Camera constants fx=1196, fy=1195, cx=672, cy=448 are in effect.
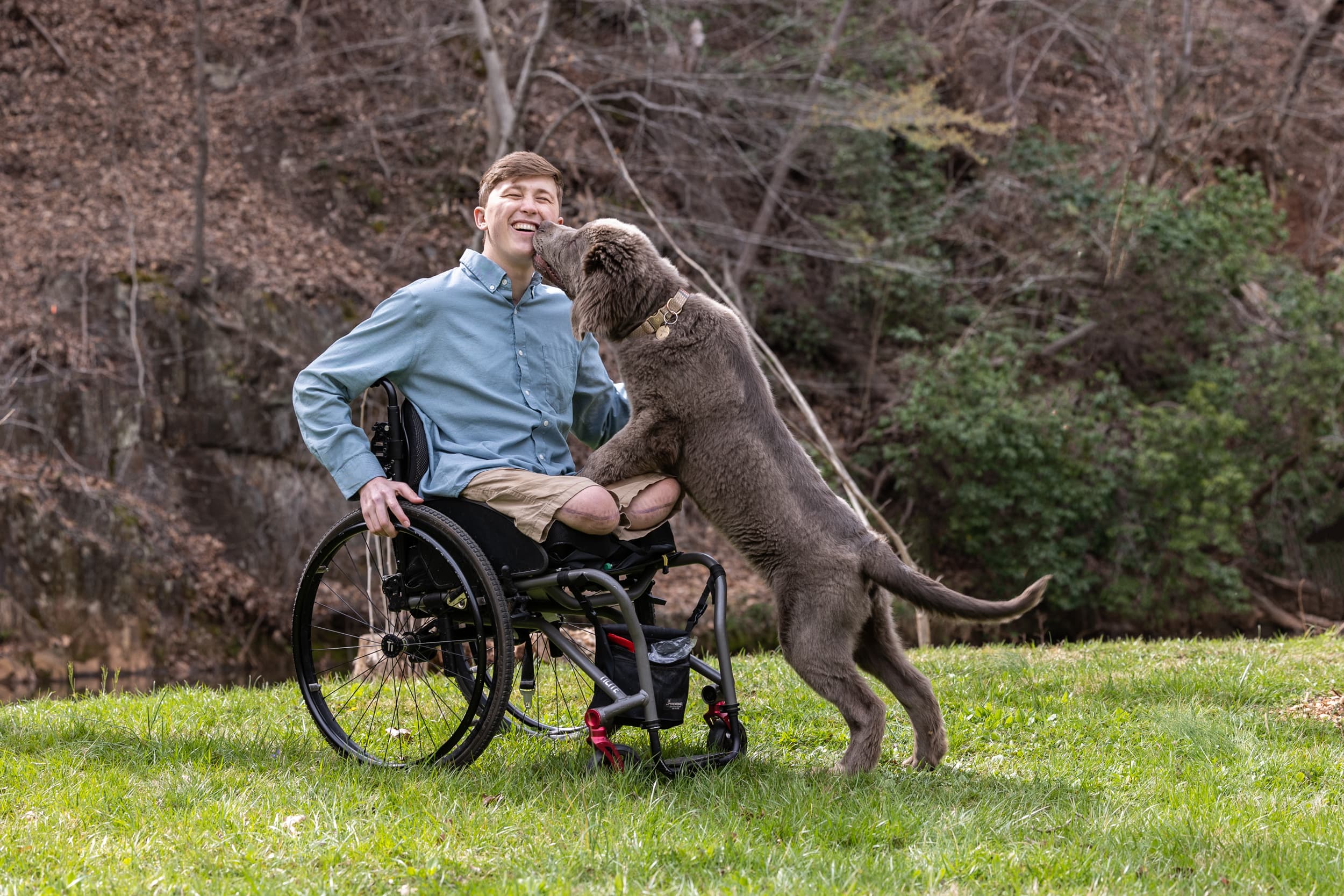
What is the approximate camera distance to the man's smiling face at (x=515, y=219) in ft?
12.6

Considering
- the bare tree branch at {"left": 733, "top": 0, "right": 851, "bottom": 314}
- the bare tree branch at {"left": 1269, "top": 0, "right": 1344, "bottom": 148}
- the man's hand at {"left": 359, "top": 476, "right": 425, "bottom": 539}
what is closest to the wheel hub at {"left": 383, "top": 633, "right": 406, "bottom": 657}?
the man's hand at {"left": 359, "top": 476, "right": 425, "bottom": 539}

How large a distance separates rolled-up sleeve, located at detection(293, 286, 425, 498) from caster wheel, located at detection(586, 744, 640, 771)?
105 centimetres

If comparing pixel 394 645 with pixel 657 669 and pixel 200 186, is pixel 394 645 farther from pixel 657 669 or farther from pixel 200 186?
pixel 200 186

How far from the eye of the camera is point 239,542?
1109 cm

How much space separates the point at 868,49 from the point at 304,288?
7.22 metres

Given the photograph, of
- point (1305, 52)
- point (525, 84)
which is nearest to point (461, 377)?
point (525, 84)

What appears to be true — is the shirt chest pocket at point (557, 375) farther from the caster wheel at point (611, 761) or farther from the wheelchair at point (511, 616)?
the caster wheel at point (611, 761)

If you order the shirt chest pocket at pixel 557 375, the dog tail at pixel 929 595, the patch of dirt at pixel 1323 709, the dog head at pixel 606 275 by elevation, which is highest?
the dog head at pixel 606 275

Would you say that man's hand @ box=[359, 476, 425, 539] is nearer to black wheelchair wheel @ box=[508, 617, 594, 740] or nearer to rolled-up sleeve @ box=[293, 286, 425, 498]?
rolled-up sleeve @ box=[293, 286, 425, 498]

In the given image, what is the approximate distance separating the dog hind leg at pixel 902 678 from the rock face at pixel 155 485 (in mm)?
8325

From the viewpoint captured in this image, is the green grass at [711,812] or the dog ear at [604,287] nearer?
the green grass at [711,812]

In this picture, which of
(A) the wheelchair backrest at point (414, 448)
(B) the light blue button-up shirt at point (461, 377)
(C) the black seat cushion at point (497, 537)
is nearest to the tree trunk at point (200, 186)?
(B) the light blue button-up shirt at point (461, 377)

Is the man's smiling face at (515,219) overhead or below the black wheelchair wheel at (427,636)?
overhead

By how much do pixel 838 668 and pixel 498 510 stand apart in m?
1.08
